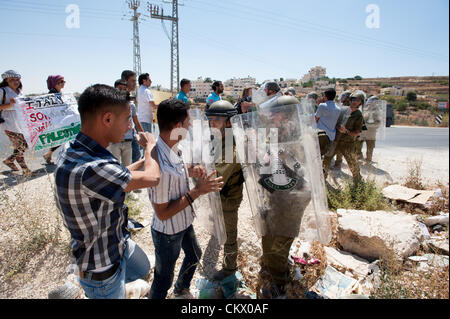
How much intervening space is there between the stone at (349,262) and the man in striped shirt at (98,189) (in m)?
2.35

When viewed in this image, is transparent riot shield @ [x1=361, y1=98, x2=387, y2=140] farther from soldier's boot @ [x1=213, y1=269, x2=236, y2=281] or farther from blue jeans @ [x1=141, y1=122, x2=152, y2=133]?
soldier's boot @ [x1=213, y1=269, x2=236, y2=281]

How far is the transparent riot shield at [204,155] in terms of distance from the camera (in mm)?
1819

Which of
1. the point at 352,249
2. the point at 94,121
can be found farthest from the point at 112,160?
the point at 352,249

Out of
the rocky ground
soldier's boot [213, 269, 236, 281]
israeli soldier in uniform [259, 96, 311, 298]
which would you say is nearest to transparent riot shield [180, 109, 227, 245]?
israeli soldier in uniform [259, 96, 311, 298]

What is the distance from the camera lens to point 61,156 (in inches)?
45.3

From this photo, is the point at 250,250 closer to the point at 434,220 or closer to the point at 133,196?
the point at 133,196

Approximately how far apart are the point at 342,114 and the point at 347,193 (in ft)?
6.12

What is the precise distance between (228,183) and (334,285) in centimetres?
153

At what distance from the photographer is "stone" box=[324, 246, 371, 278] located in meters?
2.60

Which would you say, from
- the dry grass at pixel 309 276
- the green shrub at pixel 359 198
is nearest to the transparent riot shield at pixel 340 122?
the green shrub at pixel 359 198

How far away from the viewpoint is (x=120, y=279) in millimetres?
1364

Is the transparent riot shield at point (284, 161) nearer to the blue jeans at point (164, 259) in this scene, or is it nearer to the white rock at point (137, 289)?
the blue jeans at point (164, 259)

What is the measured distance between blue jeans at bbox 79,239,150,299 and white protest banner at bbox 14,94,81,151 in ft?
12.7
